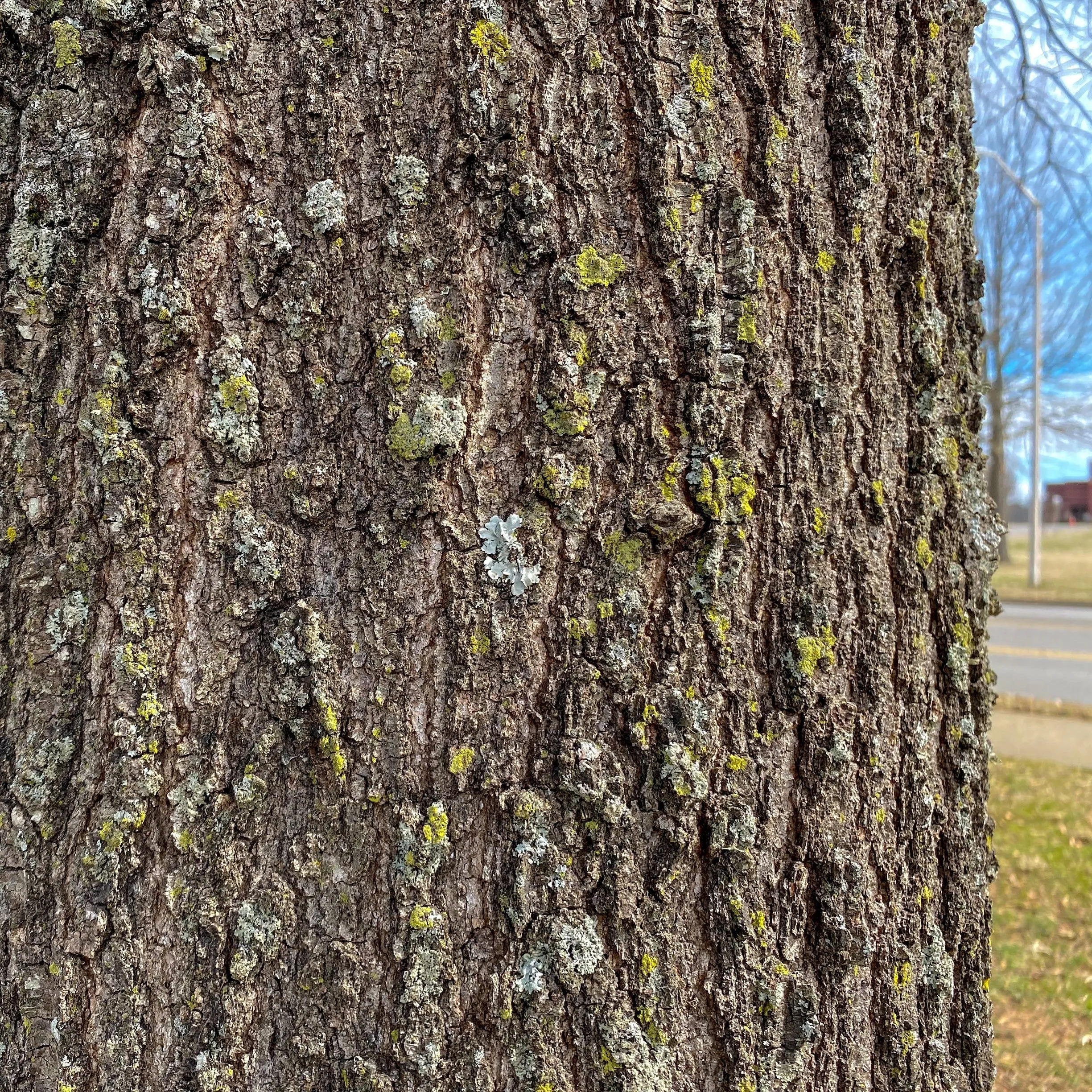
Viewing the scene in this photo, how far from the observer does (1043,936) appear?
11.6 ft

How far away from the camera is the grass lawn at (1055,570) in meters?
17.2

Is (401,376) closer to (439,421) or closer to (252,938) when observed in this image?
(439,421)

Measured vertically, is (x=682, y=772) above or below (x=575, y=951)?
above

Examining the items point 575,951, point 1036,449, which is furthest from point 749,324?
point 1036,449

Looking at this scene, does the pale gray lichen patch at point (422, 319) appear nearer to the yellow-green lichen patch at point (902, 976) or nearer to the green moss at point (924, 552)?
the green moss at point (924, 552)

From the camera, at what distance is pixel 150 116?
3.61 ft

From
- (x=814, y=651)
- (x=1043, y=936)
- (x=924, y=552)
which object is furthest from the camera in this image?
(x=1043, y=936)

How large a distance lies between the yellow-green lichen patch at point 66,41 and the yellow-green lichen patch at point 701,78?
81cm

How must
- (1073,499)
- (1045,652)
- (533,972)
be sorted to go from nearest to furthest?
(533,972), (1045,652), (1073,499)

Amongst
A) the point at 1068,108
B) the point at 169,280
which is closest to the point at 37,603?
the point at 169,280

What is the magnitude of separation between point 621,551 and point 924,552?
0.50 metres

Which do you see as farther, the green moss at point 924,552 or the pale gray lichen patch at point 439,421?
the green moss at point 924,552

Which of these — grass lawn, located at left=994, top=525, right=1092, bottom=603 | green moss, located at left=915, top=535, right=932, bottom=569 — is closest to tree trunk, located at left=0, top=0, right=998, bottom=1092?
green moss, located at left=915, top=535, right=932, bottom=569

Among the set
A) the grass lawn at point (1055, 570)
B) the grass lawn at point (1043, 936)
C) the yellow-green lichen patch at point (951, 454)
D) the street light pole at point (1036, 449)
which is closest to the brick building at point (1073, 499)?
the grass lawn at point (1055, 570)
